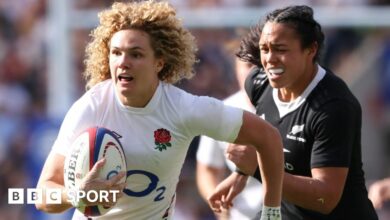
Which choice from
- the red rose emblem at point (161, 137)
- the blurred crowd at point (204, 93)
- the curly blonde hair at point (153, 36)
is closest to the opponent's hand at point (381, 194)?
the curly blonde hair at point (153, 36)

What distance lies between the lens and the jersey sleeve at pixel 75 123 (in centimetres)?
534

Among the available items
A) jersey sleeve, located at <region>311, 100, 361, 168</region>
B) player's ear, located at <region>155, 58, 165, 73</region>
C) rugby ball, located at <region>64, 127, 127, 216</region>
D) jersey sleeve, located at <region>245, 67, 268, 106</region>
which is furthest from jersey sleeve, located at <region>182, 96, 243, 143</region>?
jersey sleeve, located at <region>245, 67, 268, 106</region>

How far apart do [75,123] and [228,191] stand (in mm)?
1026

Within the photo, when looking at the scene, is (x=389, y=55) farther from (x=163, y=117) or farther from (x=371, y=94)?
(x=163, y=117)

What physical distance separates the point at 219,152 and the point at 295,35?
2.12m

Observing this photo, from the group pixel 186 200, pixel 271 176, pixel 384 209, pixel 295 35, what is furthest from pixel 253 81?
pixel 186 200

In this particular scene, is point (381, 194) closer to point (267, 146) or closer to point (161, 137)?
point (267, 146)

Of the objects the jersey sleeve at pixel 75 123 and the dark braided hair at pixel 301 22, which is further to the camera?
the dark braided hair at pixel 301 22

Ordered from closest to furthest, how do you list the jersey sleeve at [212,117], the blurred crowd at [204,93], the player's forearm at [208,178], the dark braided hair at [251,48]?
1. the jersey sleeve at [212,117]
2. the dark braided hair at [251,48]
3. the player's forearm at [208,178]
4. the blurred crowd at [204,93]

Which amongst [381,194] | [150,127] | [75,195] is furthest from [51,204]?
[381,194]

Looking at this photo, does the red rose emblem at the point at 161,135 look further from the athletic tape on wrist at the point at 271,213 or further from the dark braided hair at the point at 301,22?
the dark braided hair at the point at 301,22

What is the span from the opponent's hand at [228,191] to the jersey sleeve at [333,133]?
1.60ft

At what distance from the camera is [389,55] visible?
9.94m

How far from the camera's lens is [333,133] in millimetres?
5559
